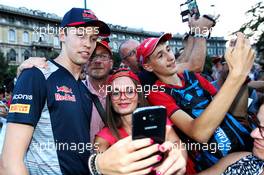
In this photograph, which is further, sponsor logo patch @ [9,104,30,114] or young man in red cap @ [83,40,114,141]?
young man in red cap @ [83,40,114,141]

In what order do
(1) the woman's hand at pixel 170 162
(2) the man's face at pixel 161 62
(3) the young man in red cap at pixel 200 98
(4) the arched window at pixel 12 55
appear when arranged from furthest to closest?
(4) the arched window at pixel 12 55 < (2) the man's face at pixel 161 62 < (3) the young man in red cap at pixel 200 98 < (1) the woman's hand at pixel 170 162

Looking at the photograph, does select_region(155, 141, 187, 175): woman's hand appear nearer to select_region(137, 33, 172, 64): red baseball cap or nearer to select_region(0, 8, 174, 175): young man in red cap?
select_region(0, 8, 174, 175): young man in red cap

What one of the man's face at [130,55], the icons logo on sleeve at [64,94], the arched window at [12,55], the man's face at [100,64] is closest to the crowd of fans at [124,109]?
the icons logo on sleeve at [64,94]

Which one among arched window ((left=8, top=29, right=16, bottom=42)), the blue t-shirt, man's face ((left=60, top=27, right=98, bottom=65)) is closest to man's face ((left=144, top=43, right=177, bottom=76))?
man's face ((left=60, top=27, right=98, bottom=65))

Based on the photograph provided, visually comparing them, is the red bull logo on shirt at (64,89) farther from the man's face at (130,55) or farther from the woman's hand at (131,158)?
the man's face at (130,55)

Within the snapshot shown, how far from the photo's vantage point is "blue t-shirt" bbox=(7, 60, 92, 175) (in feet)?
5.96

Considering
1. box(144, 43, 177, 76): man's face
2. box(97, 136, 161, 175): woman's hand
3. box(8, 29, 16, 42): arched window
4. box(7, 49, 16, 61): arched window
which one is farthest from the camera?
box(8, 29, 16, 42): arched window

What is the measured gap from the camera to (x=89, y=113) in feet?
7.29

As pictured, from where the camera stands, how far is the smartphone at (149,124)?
1.20 m

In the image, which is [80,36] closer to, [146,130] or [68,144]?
[68,144]

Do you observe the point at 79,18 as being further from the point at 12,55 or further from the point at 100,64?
the point at 12,55

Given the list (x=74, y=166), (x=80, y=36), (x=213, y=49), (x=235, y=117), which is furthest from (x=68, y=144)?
(x=213, y=49)

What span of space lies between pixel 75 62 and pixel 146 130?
1203mm

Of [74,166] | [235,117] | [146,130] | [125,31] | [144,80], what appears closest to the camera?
Answer: [146,130]
